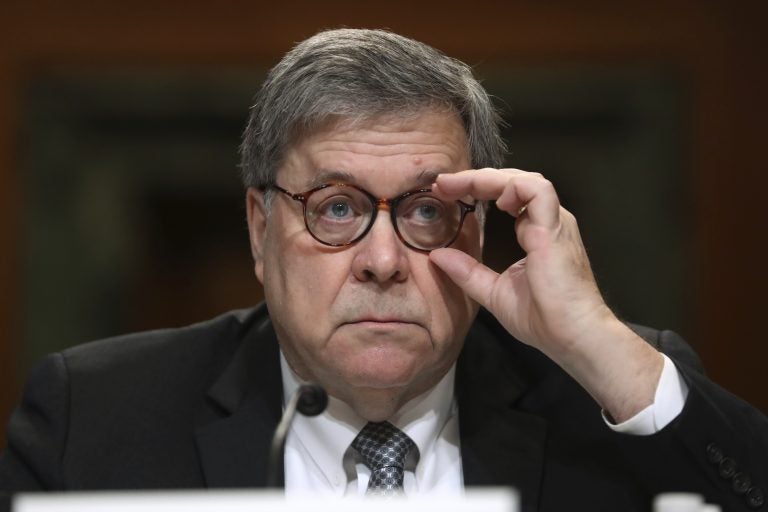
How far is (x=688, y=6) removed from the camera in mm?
4738

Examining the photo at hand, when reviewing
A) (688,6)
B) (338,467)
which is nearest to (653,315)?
(688,6)

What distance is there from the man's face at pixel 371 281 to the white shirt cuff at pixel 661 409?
0.37 meters

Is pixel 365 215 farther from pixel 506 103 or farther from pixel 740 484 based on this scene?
pixel 506 103

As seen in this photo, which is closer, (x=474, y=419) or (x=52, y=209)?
(x=474, y=419)

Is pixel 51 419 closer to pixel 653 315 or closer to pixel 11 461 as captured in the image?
pixel 11 461

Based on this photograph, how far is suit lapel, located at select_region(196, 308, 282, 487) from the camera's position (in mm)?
2414

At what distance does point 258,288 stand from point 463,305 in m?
3.28

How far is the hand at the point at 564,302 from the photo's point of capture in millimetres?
2232

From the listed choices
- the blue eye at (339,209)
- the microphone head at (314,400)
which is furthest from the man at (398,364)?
the microphone head at (314,400)

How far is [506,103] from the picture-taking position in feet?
15.3

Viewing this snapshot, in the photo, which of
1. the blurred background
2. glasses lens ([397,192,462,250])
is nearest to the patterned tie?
glasses lens ([397,192,462,250])

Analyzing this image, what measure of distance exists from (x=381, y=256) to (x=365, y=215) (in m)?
0.10

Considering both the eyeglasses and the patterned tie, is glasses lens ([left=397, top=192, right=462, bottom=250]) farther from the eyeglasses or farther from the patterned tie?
the patterned tie

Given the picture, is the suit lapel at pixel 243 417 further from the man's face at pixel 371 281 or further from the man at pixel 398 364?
the man's face at pixel 371 281
